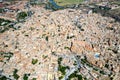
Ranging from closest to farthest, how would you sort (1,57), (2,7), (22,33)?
(1,57), (22,33), (2,7)

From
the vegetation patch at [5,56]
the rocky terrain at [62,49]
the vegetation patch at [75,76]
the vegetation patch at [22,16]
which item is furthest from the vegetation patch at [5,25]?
the vegetation patch at [75,76]

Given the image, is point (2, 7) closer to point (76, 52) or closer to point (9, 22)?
point (9, 22)

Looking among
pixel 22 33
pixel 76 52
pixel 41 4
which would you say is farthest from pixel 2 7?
pixel 76 52

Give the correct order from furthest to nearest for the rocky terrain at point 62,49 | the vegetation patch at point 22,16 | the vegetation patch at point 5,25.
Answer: the vegetation patch at point 22,16
the vegetation patch at point 5,25
the rocky terrain at point 62,49

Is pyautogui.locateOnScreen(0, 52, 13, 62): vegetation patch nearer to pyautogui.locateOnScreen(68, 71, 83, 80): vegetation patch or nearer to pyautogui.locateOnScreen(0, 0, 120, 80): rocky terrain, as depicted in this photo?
pyautogui.locateOnScreen(0, 0, 120, 80): rocky terrain

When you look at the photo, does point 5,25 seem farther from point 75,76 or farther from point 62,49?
point 75,76

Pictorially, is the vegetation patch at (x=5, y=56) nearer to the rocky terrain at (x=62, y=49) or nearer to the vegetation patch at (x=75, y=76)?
the rocky terrain at (x=62, y=49)

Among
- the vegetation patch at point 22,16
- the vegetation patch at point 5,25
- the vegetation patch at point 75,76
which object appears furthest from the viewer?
the vegetation patch at point 22,16

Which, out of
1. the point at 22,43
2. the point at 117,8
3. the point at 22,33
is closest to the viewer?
the point at 22,43
